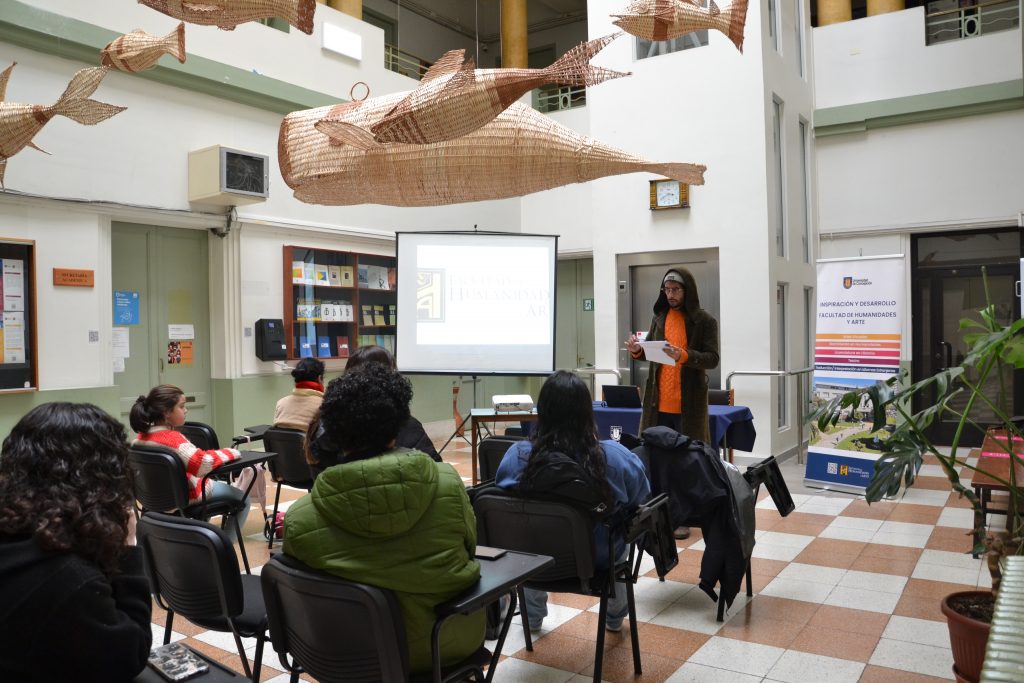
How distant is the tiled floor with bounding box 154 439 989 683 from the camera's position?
277 centimetres

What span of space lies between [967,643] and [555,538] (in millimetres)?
1305

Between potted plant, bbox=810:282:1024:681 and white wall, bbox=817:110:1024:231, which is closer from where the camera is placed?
potted plant, bbox=810:282:1024:681

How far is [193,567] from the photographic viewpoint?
2119 millimetres

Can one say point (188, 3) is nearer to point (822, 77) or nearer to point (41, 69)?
point (41, 69)

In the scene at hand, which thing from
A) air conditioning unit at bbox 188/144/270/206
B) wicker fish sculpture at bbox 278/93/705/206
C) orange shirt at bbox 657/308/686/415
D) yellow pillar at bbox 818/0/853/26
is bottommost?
orange shirt at bbox 657/308/686/415

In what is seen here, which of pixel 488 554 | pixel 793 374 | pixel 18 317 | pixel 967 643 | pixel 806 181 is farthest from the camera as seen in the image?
pixel 806 181

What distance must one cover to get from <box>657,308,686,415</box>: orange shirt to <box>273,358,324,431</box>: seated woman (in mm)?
2080

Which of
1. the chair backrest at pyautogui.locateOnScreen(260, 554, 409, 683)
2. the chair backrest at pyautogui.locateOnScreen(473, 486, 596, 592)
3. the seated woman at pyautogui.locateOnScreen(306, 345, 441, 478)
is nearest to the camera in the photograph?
the chair backrest at pyautogui.locateOnScreen(260, 554, 409, 683)

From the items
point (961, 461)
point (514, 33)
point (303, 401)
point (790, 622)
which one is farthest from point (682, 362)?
point (514, 33)

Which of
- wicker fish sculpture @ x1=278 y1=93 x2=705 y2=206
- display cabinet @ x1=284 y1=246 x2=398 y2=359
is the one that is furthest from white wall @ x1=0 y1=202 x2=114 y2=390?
wicker fish sculpture @ x1=278 y1=93 x2=705 y2=206

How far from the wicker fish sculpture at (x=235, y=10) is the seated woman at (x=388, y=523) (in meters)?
0.88

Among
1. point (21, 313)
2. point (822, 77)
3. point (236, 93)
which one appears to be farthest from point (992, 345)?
point (822, 77)

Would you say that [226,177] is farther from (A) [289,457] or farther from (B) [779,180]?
(B) [779,180]

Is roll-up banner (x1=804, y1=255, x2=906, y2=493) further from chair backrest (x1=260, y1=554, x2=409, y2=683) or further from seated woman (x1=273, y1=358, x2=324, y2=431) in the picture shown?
chair backrest (x1=260, y1=554, x2=409, y2=683)
